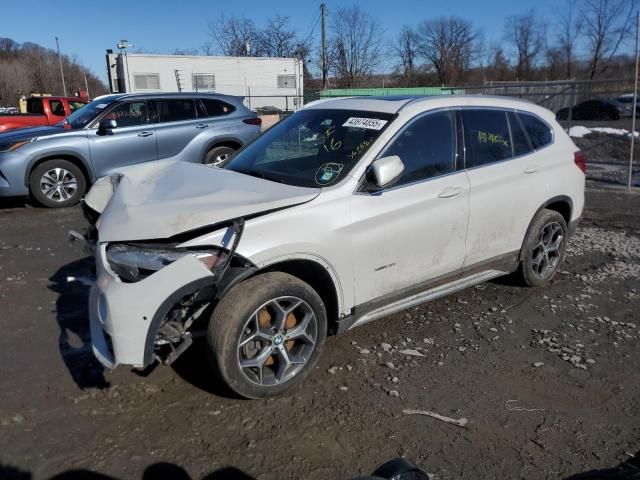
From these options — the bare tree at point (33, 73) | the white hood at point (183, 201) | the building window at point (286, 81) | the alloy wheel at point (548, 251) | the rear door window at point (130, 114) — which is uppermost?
the bare tree at point (33, 73)

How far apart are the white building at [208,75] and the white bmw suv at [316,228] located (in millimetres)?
23489

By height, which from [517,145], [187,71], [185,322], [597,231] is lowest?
[597,231]

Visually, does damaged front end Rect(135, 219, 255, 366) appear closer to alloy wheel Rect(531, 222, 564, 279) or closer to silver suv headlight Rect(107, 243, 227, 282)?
silver suv headlight Rect(107, 243, 227, 282)

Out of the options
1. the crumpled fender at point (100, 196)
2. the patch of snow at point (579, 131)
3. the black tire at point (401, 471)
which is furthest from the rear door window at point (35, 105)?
the black tire at point (401, 471)

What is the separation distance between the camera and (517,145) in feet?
15.4

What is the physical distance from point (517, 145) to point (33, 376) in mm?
4208

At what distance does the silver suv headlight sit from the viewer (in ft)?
9.74

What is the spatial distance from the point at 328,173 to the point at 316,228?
0.53 metres

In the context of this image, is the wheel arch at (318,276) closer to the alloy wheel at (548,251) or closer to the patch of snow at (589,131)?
the alloy wheel at (548,251)

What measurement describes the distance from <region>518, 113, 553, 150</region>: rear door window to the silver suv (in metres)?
5.27

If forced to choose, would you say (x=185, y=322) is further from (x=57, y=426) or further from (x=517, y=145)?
(x=517, y=145)

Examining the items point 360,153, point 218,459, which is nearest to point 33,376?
point 218,459

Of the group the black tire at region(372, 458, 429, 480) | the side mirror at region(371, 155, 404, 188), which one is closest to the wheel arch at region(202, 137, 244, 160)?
the side mirror at region(371, 155, 404, 188)

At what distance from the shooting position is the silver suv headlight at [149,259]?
A: 2.97m
